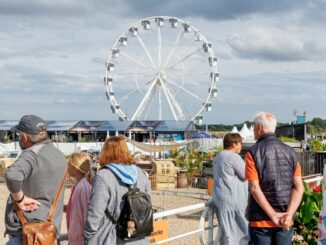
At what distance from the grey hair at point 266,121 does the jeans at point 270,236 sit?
0.68 metres

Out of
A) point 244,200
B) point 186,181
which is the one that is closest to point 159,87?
point 186,181

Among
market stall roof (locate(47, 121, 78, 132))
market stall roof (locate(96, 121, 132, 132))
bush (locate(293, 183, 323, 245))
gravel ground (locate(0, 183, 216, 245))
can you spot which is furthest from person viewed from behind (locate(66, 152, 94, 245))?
market stall roof (locate(47, 121, 78, 132))

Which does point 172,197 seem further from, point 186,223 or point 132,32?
point 132,32

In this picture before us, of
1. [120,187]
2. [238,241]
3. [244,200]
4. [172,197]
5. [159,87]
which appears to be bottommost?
[172,197]

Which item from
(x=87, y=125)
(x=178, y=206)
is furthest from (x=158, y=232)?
(x=87, y=125)

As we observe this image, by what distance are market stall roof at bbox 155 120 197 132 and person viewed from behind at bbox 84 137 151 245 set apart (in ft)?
140

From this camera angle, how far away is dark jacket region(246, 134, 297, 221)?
3930 mm

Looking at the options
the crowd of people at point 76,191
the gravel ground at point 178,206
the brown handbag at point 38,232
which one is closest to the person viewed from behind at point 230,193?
the crowd of people at point 76,191

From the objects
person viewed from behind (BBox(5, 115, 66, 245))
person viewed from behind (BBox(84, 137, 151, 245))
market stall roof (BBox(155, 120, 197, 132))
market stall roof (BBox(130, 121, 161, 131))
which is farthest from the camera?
market stall roof (BBox(130, 121, 161, 131))

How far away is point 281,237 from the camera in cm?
399

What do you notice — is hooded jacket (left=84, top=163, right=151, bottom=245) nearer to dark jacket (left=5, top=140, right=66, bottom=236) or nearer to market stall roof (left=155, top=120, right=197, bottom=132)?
dark jacket (left=5, top=140, right=66, bottom=236)

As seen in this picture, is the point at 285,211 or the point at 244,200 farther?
the point at 244,200

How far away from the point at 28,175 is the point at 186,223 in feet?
26.0

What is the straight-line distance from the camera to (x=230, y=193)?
16.8 ft
